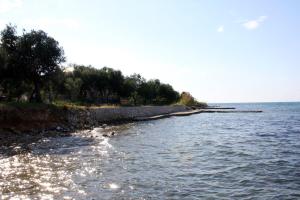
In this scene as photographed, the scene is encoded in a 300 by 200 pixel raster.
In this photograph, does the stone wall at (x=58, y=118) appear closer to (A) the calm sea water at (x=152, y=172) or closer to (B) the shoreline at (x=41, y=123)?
(B) the shoreline at (x=41, y=123)

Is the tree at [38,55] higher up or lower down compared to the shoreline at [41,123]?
higher up

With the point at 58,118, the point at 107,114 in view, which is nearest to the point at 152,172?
the point at 58,118

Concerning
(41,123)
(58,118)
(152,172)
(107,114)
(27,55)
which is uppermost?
(27,55)

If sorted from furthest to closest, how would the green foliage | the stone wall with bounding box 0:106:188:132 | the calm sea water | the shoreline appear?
the green foliage
the stone wall with bounding box 0:106:188:132
the shoreline
the calm sea water

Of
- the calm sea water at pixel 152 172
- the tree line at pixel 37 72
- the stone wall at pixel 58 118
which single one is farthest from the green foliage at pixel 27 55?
the calm sea water at pixel 152 172

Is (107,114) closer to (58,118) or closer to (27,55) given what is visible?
(58,118)

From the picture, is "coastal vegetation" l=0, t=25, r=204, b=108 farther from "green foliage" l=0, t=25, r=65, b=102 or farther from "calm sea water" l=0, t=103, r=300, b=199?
"calm sea water" l=0, t=103, r=300, b=199

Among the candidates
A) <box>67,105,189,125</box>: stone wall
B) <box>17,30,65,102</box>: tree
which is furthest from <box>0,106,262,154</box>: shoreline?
<box>17,30,65,102</box>: tree

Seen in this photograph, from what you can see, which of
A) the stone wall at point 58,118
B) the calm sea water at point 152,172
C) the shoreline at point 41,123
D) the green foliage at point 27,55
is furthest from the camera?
the green foliage at point 27,55

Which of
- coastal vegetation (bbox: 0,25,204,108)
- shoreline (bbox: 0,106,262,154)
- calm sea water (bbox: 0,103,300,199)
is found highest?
coastal vegetation (bbox: 0,25,204,108)

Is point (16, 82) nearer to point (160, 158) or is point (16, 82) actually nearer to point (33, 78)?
point (33, 78)

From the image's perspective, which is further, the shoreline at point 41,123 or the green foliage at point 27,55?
the green foliage at point 27,55

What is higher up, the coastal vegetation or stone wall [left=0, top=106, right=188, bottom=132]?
the coastal vegetation

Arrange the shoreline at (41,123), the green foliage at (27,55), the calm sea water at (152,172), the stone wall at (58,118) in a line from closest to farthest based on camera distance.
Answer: the calm sea water at (152,172) < the shoreline at (41,123) < the stone wall at (58,118) < the green foliage at (27,55)
